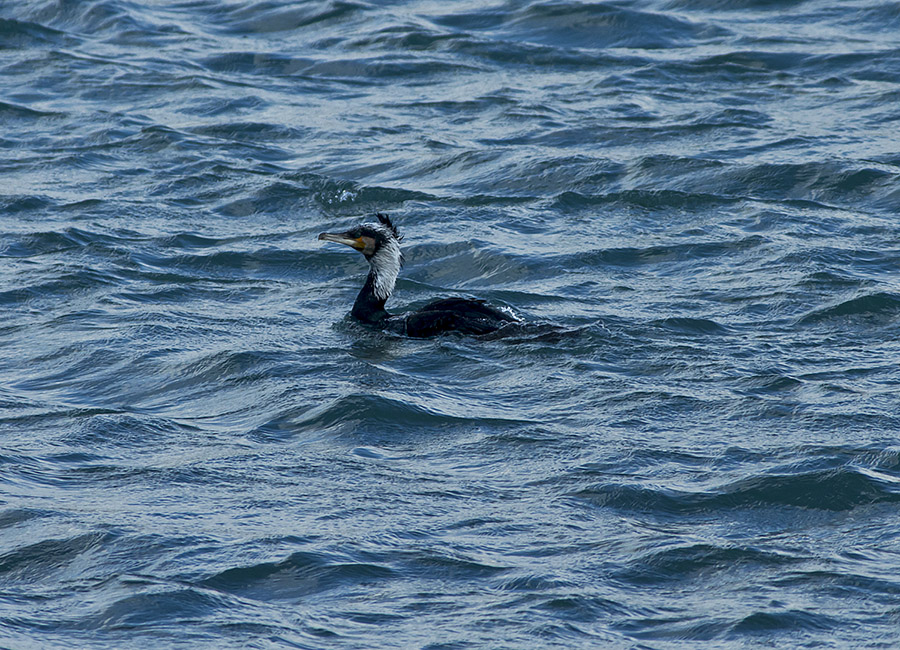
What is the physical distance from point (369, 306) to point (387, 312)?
248 mm

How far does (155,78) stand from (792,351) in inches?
440

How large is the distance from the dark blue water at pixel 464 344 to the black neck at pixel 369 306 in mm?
201

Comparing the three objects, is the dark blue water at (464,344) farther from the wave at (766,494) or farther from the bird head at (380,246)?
the bird head at (380,246)

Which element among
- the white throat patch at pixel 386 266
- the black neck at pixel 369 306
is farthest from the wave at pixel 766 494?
the white throat patch at pixel 386 266

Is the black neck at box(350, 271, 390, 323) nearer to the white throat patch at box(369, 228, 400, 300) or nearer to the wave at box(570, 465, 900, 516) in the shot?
the white throat patch at box(369, 228, 400, 300)

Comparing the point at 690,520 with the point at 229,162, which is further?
the point at 229,162

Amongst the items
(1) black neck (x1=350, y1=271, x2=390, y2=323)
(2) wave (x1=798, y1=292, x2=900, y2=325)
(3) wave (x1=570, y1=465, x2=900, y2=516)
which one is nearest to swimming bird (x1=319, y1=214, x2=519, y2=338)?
(1) black neck (x1=350, y1=271, x2=390, y2=323)

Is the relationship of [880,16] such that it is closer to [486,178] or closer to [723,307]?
[486,178]

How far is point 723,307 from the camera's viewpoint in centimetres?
1040

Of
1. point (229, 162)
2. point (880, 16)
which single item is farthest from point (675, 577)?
point (880, 16)

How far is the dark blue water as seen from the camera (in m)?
6.28

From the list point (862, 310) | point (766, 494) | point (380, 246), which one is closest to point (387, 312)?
point (380, 246)

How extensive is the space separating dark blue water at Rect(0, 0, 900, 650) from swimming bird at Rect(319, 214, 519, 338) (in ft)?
0.53

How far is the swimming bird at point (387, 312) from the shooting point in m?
9.77
